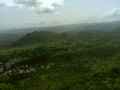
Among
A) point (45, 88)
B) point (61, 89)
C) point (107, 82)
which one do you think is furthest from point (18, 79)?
point (107, 82)

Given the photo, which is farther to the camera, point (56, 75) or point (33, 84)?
point (56, 75)

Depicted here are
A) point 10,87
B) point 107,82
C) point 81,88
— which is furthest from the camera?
point 10,87

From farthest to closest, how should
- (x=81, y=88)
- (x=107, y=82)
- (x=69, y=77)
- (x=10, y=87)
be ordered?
(x=69, y=77) → (x=10, y=87) → (x=107, y=82) → (x=81, y=88)

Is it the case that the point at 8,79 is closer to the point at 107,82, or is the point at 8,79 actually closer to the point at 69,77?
the point at 69,77

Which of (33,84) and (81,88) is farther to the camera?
(33,84)

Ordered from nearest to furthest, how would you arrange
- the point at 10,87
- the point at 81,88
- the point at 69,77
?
the point at 81,88
the point at 10,87
the point at 69,77

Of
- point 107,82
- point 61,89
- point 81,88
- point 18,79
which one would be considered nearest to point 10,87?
point 18,79

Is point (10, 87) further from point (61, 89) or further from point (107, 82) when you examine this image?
point (107, 82)

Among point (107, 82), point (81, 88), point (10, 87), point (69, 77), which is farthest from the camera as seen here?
point (69, 77)

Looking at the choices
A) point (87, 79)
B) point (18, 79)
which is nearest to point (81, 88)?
point (87, 79)
